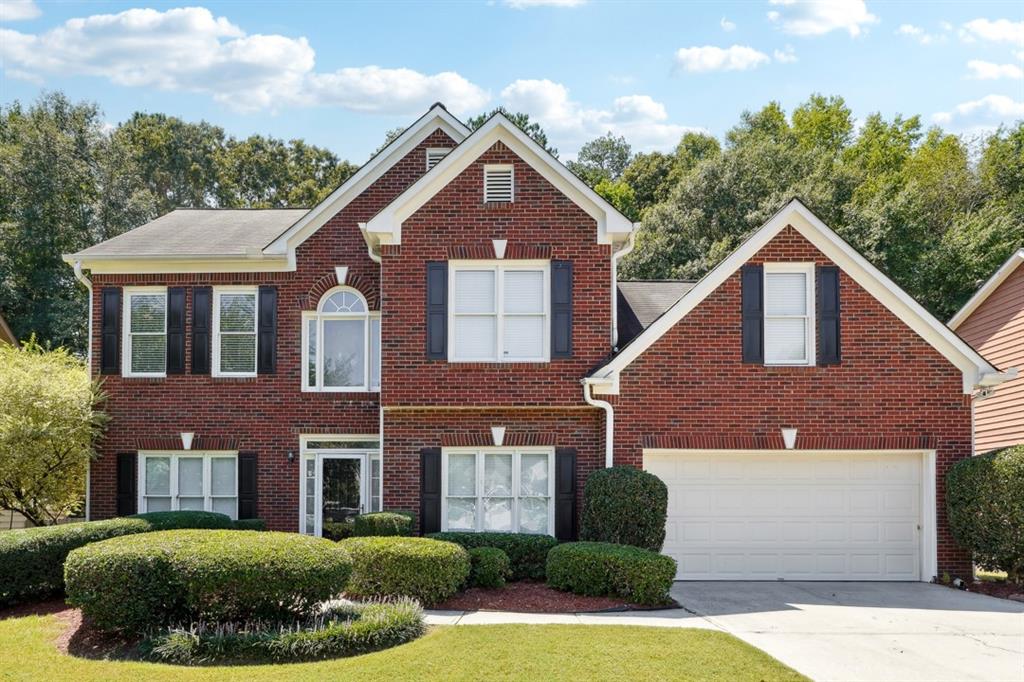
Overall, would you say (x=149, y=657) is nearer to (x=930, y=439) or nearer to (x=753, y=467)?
(x=753, y=467)

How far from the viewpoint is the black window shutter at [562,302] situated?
51.6ft

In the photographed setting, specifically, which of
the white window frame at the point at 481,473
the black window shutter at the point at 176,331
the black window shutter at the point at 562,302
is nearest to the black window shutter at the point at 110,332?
the black window shutter at the point at 176,331

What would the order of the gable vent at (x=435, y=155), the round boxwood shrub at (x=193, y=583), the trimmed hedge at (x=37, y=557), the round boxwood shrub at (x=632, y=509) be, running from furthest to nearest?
the gable vent at (x=435, y=155), the round boxwood shrub at (x=632, y=509), the trimmed hedge at (x=37, y=557), the round boxwood shrub at (x=193, y=583)

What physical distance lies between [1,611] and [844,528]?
1262 cm

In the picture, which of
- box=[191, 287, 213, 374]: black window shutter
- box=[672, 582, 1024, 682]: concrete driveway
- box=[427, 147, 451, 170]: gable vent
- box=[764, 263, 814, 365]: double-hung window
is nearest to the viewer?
box=[672, 582, 1024, 682]: concrete driveway

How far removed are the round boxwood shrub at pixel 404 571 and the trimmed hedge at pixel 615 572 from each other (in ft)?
5.23

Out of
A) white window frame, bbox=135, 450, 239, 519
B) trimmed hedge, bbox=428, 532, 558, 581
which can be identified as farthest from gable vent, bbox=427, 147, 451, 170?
trimmed hedge, bbox=428, 532, 558, 581

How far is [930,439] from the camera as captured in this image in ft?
50.5

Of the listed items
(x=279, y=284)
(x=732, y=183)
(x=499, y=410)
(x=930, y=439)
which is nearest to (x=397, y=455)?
(x=499, y=410)

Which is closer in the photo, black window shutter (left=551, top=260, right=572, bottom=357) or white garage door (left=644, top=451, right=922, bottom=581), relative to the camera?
white garage door (left=644, top=451, right=922, bottom=581)

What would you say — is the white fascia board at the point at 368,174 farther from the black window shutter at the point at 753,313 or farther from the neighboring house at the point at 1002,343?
the neighboring house at the point at 1002,343

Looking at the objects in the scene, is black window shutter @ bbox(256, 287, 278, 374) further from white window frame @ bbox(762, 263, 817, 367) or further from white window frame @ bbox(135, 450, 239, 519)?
white window frame @ bbox(762, 263, 817, 367)

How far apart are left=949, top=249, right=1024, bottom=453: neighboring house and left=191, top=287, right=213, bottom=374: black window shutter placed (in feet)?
49.7

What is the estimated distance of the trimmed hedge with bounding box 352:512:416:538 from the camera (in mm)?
14906
